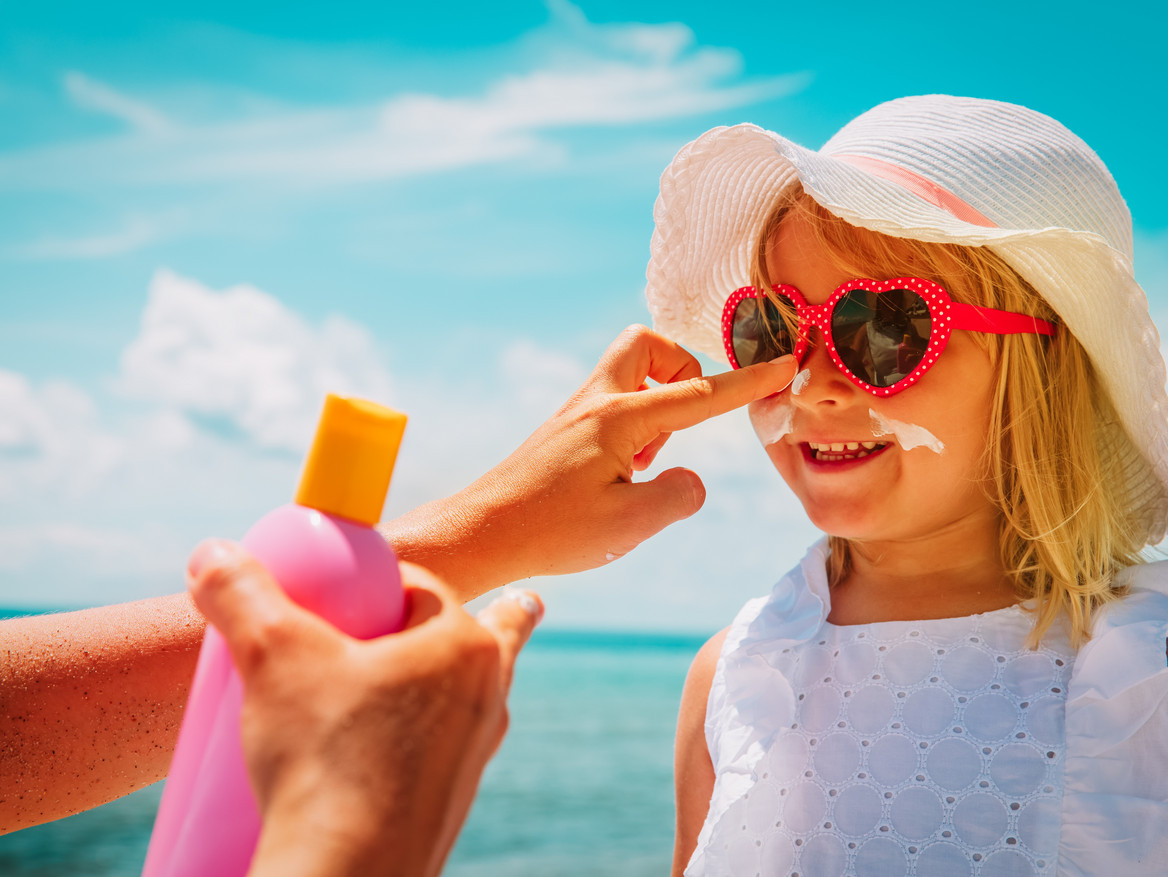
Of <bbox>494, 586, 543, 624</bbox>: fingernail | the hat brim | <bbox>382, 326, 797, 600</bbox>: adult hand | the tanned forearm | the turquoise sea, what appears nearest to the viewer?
<bbox>494, 586, 543, 624</bbox>: fingernail

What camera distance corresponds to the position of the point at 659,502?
6.93 feet

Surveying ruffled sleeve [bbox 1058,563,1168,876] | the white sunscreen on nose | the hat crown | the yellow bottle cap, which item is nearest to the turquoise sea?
the white sunscreen on nose

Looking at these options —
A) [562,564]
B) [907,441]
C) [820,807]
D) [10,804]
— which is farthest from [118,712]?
[907,441]

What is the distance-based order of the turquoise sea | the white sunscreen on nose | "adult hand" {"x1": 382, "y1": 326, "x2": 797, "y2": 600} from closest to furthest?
"adult hand" {"x1": 382, "y1": 326, "x2": 797, "y2": 600}, the white sunscreen on nose, the turquoise sea

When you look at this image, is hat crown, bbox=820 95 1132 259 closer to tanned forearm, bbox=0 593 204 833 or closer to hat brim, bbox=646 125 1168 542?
hat brim, bbox=646 125 1168 542

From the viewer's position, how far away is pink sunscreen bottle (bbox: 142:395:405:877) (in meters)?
0.94

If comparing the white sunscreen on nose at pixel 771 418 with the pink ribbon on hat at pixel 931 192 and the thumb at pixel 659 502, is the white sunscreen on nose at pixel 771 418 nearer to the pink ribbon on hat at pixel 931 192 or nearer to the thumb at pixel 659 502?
the thumb at pixel 659 502

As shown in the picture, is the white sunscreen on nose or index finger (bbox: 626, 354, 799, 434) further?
the white sunscreen on nose

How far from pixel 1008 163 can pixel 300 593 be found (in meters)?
2.27

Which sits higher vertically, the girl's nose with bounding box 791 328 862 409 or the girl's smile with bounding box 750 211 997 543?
the girl's nose with bounding box 791 328 862 409

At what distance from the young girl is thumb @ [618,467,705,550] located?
470mm

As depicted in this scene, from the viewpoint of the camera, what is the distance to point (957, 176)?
94.5 inches

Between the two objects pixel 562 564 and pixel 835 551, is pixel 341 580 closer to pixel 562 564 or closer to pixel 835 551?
pixel 562 564

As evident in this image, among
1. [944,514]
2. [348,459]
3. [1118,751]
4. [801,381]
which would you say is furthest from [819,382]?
[348,459]
